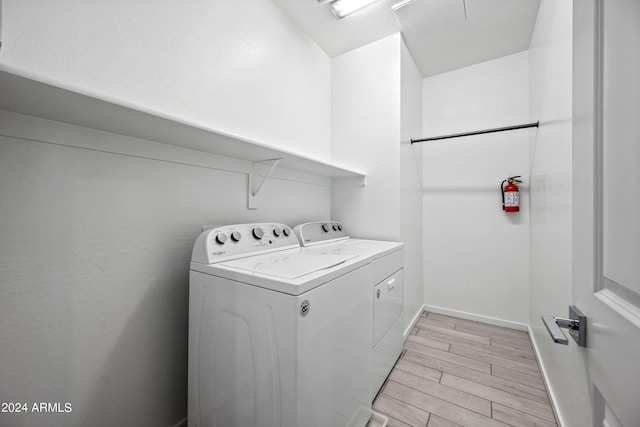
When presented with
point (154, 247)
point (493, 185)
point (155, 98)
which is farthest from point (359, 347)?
point (493, 185)

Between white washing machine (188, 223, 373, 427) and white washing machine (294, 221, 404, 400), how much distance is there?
0.12 m

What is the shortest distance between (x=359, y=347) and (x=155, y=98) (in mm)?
1444

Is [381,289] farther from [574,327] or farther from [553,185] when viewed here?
[553,185]

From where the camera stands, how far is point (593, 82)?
0.47m

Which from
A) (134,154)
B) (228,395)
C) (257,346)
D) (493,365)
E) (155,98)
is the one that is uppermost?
(155,98)

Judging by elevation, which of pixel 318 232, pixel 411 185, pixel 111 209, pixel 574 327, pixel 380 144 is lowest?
pixel 574 327

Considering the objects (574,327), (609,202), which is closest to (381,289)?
(574,327)

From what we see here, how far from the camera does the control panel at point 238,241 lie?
101 cm

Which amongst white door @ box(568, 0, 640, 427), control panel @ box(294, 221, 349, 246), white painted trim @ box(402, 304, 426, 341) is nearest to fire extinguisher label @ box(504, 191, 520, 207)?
white painted trim @ box(402, 304, 426, 341)

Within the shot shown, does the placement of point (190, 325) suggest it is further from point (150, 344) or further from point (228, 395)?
point (228, 395)

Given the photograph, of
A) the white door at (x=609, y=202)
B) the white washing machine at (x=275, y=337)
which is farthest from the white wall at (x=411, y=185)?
the white door at (x=609, y=202)

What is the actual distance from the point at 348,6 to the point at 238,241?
180 cm

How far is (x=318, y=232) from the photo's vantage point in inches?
66.4

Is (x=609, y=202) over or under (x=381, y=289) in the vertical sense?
over
